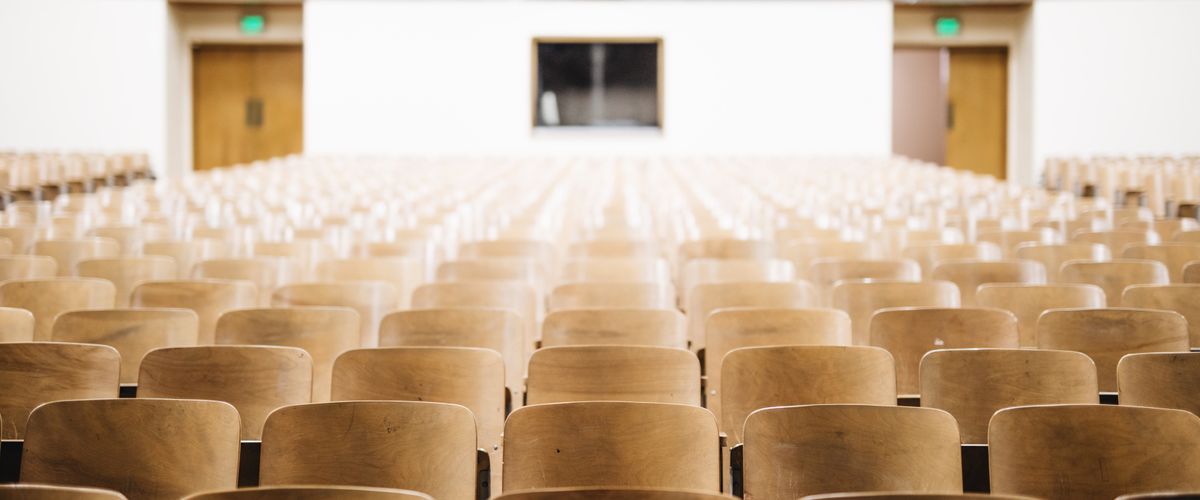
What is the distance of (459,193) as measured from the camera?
8555mm

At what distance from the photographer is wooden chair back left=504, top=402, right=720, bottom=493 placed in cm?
212

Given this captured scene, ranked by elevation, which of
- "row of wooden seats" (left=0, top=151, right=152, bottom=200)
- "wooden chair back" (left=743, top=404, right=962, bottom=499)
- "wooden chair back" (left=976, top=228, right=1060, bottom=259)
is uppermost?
"row of wooden seats" (left=0, top=151, right=152, bottom=200)

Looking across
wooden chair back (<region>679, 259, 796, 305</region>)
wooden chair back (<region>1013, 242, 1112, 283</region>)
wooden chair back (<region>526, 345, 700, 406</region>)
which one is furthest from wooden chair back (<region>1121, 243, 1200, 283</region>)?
wooden chair back (<region>526, 345, 700, 406</region>)

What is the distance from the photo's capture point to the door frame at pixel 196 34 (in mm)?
16672

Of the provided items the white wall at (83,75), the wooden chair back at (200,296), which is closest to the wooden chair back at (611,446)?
the wooden chair back at (200,296)

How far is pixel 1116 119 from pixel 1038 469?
15222 millimetres

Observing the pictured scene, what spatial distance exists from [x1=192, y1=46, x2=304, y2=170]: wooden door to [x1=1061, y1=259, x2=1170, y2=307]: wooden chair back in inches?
612

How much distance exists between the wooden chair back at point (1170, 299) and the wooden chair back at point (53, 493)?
3.11 metres

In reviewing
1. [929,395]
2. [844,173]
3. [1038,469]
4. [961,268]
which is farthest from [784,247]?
[844,173]

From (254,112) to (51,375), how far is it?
632 inches

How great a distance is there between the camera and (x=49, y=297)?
3.79m

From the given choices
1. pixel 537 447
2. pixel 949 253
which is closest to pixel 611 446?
pixel 537 447

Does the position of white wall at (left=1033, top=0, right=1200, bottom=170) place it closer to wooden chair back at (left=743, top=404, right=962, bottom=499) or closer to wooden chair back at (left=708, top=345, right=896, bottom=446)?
wooden chair back at (left=708, top=345, right=896, bottom=446)

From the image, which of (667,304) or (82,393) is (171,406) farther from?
(667,304)
